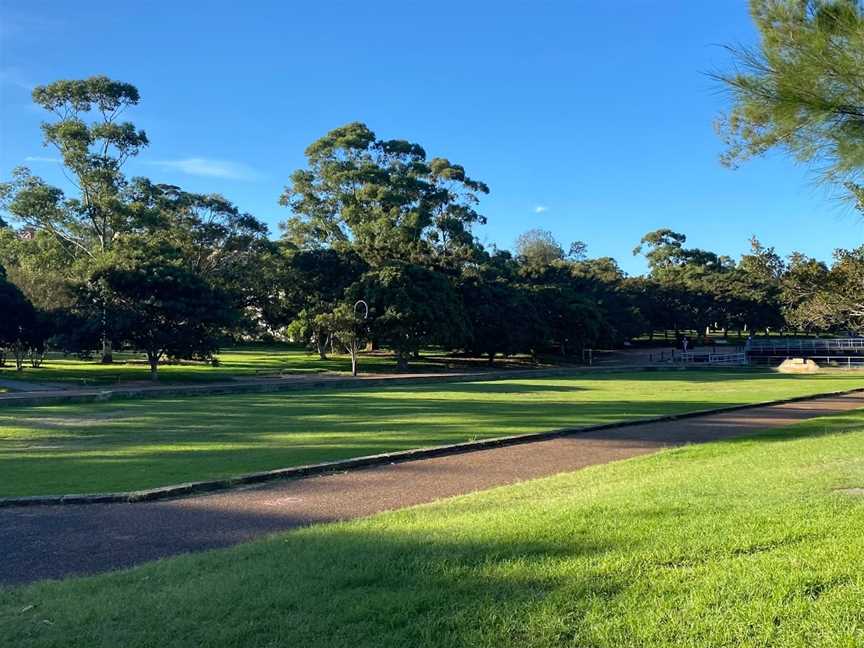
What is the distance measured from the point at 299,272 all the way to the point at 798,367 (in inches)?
1359

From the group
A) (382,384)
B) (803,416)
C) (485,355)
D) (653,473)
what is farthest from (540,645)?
(485,355)

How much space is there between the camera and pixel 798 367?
151 feet

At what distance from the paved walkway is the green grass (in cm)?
96

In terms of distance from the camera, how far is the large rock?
45234 millimetres

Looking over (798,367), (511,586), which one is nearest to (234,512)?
(511,586)

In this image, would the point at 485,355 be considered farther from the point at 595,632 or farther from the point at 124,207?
the point at 595,632

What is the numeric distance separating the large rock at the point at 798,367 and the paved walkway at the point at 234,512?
3903 centimetres

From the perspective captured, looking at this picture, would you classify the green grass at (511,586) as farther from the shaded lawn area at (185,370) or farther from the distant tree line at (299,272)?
the shaded lawn area at (185,370)

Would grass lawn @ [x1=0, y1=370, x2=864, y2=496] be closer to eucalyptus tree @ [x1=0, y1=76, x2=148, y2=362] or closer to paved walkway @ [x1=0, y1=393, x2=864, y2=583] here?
paved walkway @ [x1=0, y1=393, x2=864, y2=583]

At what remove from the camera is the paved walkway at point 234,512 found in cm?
592

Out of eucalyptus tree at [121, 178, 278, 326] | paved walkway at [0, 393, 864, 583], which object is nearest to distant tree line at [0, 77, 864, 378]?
eucalyptus tree at [121, 178, 278, 326]

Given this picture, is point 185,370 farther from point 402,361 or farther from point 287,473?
point 287,473

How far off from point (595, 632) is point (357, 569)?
173 centimetres

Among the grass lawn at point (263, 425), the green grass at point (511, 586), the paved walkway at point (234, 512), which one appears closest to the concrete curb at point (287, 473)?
the paved walkway at point (234, 512)
